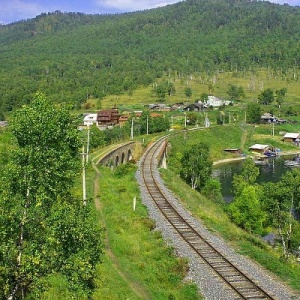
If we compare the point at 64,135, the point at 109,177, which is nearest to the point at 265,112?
the point at 109,177

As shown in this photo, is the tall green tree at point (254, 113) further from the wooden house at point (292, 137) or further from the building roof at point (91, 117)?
the building roof at point (91, 117)

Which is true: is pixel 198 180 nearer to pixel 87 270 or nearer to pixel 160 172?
pixel 160 172

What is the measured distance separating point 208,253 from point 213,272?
276 cm

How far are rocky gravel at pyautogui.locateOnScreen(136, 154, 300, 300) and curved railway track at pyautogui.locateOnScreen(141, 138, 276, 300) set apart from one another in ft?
1.02

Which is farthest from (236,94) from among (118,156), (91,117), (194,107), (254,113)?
(118,156)

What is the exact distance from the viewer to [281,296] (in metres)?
20.1

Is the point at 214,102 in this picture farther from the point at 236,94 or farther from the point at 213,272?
the point at 213,272

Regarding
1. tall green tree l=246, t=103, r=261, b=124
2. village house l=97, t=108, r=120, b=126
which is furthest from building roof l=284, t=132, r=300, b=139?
village house l=97, t=108, r=120, b=126

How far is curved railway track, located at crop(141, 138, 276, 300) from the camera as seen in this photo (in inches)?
803

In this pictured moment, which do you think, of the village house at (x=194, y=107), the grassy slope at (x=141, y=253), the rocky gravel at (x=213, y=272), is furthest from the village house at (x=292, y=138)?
the rocky gravel at (x=213, y=272)

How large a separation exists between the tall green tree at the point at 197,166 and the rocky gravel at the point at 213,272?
86.0 ft

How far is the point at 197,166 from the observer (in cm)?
5878

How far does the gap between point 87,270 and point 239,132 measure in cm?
10766

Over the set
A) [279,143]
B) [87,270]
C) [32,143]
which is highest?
[32,143]
